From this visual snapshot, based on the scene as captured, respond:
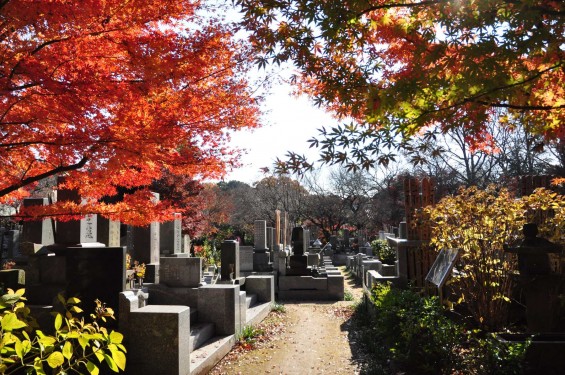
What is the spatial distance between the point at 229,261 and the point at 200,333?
5.63m

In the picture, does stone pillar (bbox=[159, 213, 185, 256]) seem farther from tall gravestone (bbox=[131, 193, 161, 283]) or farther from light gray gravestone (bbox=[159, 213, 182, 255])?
tall gravestone (bbox=[131, 193, 161, 283])

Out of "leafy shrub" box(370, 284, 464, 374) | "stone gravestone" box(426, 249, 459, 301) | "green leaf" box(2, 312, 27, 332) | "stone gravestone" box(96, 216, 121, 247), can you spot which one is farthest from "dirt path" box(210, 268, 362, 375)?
"green leaf" box(2, 312, 27, 332)

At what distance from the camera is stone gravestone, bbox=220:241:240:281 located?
13656 mm

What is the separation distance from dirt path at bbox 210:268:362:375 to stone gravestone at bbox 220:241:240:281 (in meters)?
1.82

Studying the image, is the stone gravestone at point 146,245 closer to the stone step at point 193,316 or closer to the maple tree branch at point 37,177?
the stone step at point 193,316

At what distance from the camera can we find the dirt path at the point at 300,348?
7516 millimetres

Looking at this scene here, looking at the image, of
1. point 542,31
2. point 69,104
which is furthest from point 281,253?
point 542,31

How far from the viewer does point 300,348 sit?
8.98m

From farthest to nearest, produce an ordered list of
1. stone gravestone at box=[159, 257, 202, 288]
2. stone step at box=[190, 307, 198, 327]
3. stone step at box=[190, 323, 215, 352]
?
stone gravestone at box=[159, 257, 202, 288] < stone step at box=[190, 307, 198, 327] < stone step at box=[190, 323, 215, 352]

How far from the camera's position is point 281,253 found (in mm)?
18781

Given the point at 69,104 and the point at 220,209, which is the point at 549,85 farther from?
the point at 220,209

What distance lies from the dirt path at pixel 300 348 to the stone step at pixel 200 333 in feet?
1.83

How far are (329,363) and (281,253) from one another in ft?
36.1

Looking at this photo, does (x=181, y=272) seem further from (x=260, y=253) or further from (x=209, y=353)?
(x=260, y=253)
